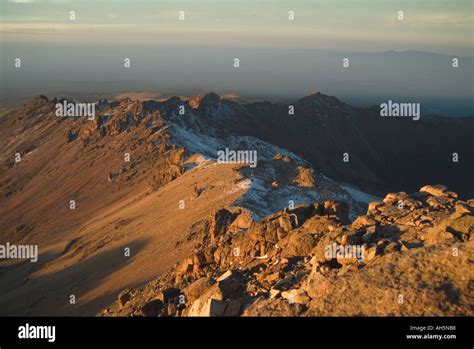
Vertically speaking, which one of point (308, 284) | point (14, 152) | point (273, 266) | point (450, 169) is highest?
point (308, 284)

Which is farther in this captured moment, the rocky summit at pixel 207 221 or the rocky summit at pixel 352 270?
the rocky summit at pixel 207 221

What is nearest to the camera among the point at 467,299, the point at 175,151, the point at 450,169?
the point at 467,299

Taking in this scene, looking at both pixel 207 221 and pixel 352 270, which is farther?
pixel 207 221

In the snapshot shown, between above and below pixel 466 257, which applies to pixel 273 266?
below

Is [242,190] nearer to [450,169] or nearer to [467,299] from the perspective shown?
[467,299]

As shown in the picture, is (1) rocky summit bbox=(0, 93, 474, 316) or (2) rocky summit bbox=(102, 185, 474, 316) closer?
(2) rocky summit bbox=(102, 185, 474, 316)

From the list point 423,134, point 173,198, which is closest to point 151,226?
point 173,198

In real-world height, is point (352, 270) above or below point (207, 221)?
above
